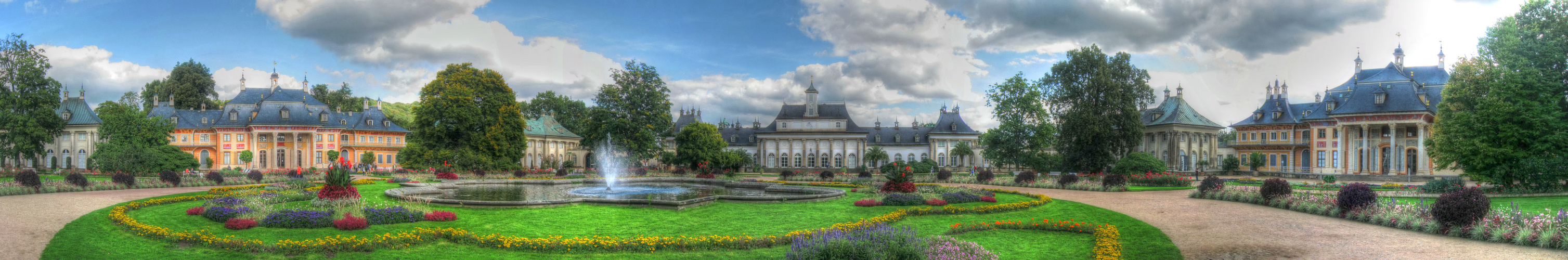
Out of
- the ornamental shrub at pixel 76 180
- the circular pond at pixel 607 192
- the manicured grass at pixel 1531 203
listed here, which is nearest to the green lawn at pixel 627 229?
the circular pond at pixel 607 192

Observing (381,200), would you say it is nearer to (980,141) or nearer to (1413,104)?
(980,141)

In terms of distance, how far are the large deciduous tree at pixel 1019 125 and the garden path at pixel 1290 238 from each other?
24.0 meters

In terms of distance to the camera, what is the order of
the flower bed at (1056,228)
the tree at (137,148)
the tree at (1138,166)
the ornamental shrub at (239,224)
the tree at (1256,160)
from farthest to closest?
the tree at (1256,160) < the tree at (1138,166) < the tree at (137,148) < the ornamental shrub at (239,224) < the flower bed at (1056,228)

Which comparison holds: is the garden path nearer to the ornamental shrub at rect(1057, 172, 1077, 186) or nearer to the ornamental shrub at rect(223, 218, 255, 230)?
the ornamental shrub at rect(1057, 172, 1077, 186)

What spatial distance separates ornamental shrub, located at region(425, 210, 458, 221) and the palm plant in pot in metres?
2.76

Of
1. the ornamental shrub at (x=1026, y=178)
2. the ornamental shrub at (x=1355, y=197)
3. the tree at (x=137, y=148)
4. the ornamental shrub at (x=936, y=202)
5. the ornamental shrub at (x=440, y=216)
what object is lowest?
the ornamental shrub at (x=1026, y=178)

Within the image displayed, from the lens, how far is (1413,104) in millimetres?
34812

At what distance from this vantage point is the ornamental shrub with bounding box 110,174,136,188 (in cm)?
2162

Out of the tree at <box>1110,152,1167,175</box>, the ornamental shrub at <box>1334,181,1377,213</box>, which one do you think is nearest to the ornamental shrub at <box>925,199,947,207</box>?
the ornamental shrub at <box>1334,181,1377,213</box>

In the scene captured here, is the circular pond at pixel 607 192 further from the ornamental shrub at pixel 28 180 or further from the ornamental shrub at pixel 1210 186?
the ornamental shrub at pixel 1210 186

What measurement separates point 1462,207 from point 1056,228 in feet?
19.3

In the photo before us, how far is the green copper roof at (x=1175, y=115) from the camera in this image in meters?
45.8

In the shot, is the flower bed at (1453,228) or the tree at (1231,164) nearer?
the flower bed at (1453,228)

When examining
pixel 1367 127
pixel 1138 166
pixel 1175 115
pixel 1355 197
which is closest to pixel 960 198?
pixel 1355 197
